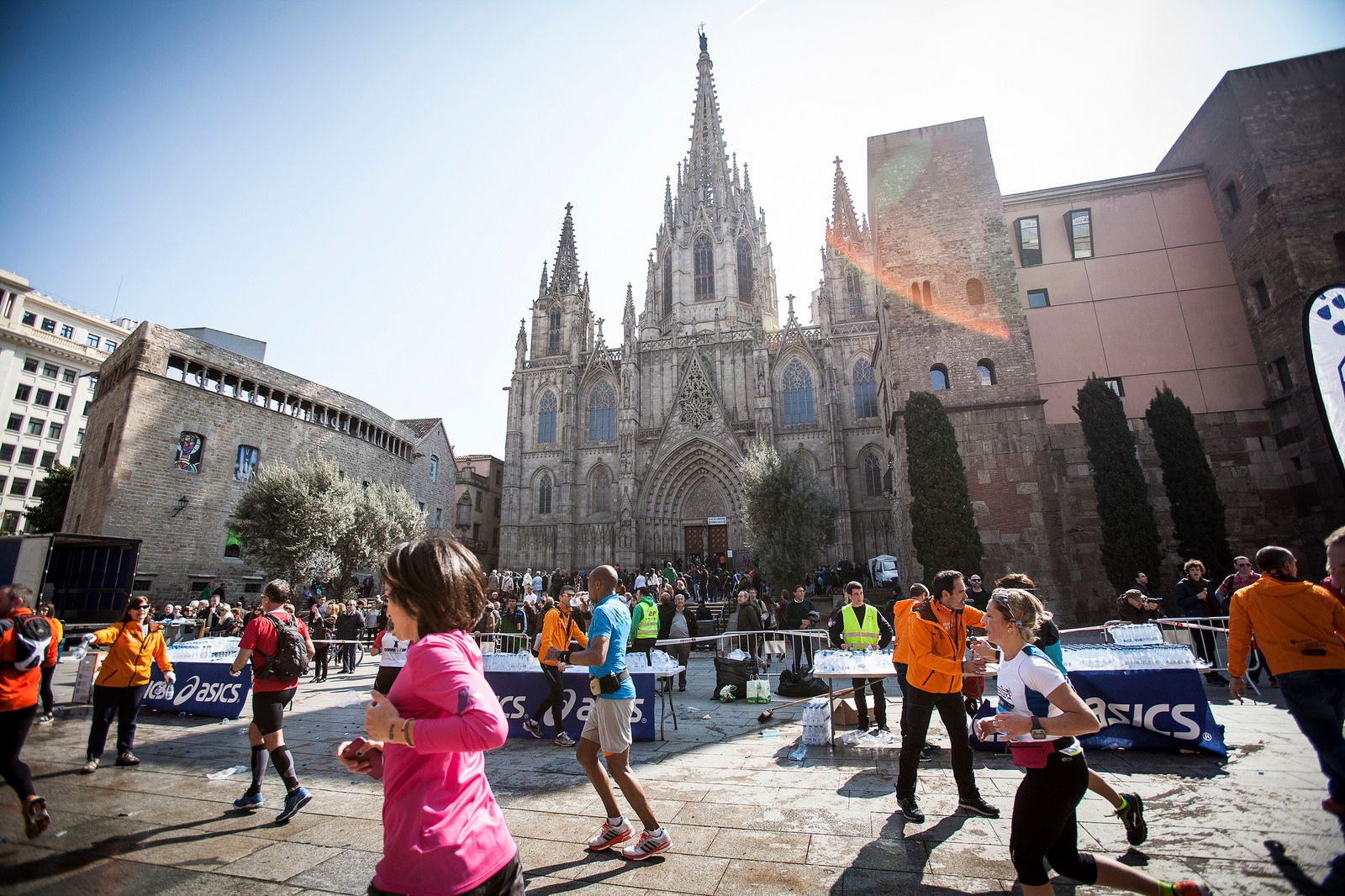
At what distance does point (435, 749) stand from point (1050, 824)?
238cm

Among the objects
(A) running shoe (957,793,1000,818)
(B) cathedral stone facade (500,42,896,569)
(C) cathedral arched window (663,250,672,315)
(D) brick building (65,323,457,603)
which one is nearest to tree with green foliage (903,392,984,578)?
(A) running shoe (957,793,1000,818)

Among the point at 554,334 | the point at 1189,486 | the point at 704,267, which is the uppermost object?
the point at 704,267

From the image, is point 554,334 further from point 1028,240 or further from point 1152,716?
point 1152,716

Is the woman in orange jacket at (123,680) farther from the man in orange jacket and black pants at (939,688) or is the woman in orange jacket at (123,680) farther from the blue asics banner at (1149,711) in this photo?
the blue asics banner at (1149,711)

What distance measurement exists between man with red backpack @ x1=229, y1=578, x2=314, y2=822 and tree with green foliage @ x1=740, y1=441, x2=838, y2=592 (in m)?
19.3

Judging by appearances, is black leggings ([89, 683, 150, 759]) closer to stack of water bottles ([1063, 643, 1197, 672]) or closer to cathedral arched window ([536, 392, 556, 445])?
stack of water bottles ([1063, 643, 1197, 672])

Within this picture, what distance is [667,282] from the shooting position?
39469mm

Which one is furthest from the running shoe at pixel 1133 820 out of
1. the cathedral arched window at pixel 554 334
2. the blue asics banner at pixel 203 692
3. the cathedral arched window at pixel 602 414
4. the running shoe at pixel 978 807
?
the cathedral arched window at pixel 554 334

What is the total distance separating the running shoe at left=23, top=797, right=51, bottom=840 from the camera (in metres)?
3.47

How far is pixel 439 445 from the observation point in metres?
34.6

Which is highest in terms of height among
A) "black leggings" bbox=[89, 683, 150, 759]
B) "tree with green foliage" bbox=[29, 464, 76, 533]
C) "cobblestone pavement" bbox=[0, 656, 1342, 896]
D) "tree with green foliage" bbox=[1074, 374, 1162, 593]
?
"tree with green foliage" bbox=[29, 464, 76, 533]

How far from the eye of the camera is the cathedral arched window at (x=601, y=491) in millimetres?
34094

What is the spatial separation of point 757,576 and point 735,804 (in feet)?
57.9

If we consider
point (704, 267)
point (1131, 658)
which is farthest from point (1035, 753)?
point (704, 267)
